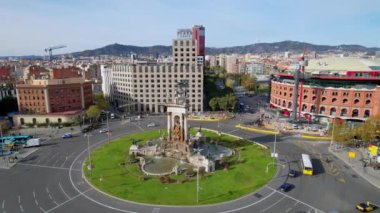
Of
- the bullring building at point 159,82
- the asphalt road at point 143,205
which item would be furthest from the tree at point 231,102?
the asphalt road at point 143,205

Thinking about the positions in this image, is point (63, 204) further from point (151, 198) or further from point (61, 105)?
point (61, 105)

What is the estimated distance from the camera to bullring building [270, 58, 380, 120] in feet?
346

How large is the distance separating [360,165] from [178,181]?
44.8 metres

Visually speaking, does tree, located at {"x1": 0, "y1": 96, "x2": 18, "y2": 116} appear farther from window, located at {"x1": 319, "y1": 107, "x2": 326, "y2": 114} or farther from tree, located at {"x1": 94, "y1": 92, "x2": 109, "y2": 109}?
window, located at {"x1": 319, "y1": 107, "x2": 326, "y2": 114}

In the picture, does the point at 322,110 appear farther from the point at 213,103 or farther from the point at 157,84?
the point at 157,84

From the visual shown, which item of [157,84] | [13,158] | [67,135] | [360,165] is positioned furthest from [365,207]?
[157,84]

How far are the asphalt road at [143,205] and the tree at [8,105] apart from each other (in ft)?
186

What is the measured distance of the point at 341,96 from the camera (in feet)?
357

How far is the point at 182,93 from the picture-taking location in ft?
240

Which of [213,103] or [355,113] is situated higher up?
[213,103]

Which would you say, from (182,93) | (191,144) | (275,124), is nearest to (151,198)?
(191,144)

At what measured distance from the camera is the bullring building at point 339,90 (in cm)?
10531

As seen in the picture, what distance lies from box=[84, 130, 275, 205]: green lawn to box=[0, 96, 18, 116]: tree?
71.5m

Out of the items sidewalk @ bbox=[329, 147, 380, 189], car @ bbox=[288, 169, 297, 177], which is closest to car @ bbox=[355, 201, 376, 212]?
sidewalk @ bbox=[329, 147, 380, 189]
